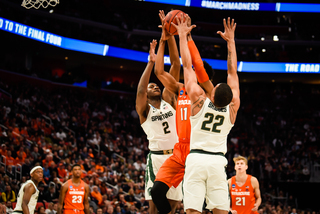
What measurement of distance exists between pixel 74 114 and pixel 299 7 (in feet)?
56.6

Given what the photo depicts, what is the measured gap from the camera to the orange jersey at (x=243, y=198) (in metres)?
7.35

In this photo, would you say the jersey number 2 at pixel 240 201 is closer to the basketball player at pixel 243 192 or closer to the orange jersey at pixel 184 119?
the basketball player at pixel 243 192

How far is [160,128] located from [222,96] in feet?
5.74

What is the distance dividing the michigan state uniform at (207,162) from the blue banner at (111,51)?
47.8 feet

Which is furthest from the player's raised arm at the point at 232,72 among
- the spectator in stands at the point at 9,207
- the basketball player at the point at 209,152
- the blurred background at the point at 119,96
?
the blurred background at the point at 119,96

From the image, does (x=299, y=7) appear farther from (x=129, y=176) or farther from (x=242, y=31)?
(x=129, y=176)

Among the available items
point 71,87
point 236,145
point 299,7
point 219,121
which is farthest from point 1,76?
point 299,7

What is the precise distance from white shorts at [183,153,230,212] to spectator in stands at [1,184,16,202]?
7140 millimetres

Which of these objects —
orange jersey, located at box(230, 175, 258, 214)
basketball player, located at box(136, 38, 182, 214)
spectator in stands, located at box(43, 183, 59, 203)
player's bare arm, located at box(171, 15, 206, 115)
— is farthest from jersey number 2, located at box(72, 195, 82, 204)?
player's bare arm, located at box(171, 15, 206, 115)

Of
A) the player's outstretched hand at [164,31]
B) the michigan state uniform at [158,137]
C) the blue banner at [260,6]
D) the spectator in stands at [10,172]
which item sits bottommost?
the spectator in stands at [10,172]

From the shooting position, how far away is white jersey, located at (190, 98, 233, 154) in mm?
4039

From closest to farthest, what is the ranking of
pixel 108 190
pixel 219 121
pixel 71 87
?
pixel 219 121
pixel 108 190
pixel 71 87

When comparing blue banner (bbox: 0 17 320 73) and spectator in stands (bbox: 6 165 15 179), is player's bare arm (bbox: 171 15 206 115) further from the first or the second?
blue banner (bbox: 0 17 320 73)

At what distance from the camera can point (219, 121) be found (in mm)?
4066
